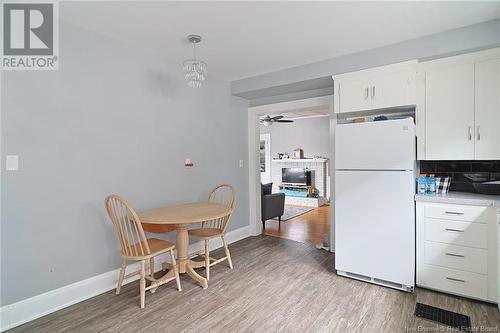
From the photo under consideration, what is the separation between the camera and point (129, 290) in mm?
2586

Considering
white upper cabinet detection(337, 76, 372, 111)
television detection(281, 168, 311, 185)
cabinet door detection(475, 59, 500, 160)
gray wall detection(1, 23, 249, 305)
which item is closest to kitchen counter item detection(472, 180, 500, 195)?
cabinet door detection(475, 59, 500, 160)

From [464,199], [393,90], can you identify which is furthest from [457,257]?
[393,90]

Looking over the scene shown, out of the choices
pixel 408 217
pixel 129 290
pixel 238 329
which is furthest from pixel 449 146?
pixel 129 290

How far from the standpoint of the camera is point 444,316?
2100mm

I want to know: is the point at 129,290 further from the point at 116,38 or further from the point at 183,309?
the point at 116,38

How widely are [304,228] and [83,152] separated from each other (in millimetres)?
3879

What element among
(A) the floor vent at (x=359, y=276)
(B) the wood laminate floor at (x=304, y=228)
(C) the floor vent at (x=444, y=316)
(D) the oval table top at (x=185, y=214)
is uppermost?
(D) the oval table top at (x=185, y=214)

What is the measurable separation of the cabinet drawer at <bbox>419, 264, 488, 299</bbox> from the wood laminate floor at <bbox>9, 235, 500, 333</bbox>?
80mm

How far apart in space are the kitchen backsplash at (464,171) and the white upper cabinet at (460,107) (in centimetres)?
36

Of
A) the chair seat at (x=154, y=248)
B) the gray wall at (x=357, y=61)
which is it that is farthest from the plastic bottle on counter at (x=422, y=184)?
the chair seat at (x=154, y=248)

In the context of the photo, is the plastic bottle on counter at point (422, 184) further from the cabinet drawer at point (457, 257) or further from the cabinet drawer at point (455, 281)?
the cabinet drawer at point (455, 281)

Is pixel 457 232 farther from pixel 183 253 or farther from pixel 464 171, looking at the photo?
pixel 183 253

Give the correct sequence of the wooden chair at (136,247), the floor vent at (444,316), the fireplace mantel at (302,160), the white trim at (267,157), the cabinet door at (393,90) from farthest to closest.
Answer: the white trim at (267,157) → the fireplace mantel at (302,160) → the cabinet door at (393,90) → the wooden chair at (136,247) → the floor vent at (444,316)

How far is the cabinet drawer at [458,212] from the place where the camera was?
2.27 meters
